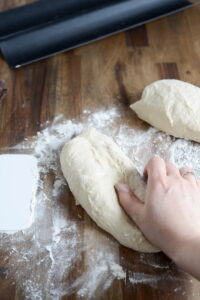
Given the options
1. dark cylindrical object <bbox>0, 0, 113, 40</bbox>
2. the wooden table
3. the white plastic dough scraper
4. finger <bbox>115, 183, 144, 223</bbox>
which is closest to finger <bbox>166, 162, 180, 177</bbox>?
finger <bbox>115, 183, 144, 223</bbox>

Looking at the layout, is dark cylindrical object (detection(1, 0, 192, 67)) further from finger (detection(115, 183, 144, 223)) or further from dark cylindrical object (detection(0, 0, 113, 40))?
finger (detection(115, 183, 144, 223))

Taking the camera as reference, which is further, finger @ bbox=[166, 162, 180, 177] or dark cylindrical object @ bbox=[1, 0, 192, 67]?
dark cylindrical object @ bbox=[1, 0, 192, 67]

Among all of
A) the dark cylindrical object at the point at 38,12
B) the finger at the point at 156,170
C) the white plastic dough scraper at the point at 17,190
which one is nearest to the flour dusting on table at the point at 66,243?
the white plastic dough scraper at the point at 17,190

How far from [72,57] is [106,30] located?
22 cm

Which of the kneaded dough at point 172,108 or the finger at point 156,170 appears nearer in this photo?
the finger at point 156,170

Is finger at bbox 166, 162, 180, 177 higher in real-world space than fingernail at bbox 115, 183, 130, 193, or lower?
higher

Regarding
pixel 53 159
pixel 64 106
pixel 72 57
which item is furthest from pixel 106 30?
pixel 53 159

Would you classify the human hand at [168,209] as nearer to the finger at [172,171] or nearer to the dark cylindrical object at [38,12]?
the finger at [172,171]

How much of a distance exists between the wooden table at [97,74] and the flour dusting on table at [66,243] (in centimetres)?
5

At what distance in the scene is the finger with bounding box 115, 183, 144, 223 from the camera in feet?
2.97

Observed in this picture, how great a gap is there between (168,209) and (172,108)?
42 centimetres

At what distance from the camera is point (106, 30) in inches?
58.9

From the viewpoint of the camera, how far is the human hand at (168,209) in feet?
2.66

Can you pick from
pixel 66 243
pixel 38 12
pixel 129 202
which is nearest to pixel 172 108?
pixel 129 202
